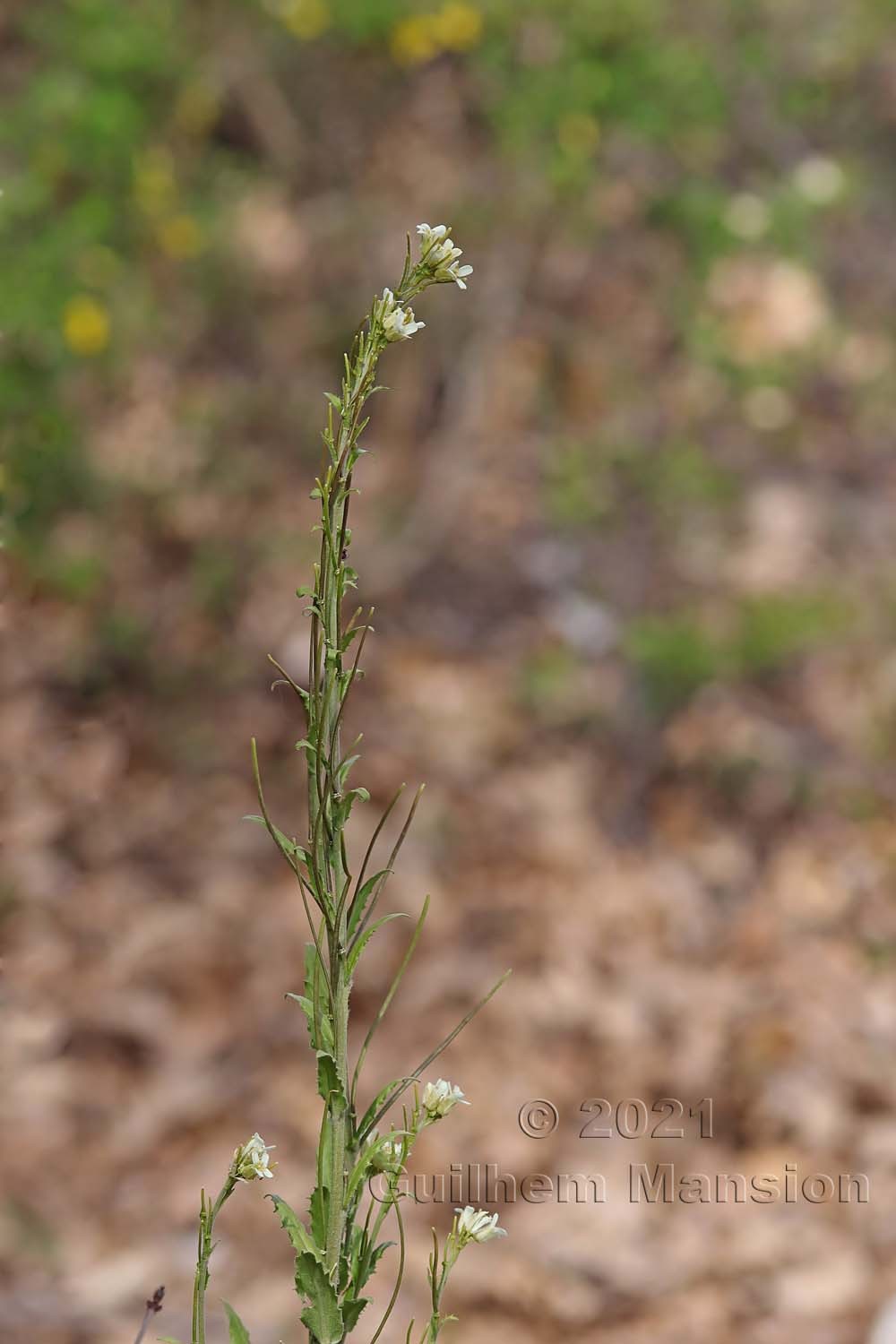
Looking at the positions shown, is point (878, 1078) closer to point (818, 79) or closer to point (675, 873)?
point (675, 873)

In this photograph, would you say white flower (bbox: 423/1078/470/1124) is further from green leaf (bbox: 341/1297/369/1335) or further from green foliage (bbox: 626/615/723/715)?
green foliage (bbox: 626/615/723/715)

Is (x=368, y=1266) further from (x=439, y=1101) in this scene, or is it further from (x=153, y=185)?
(x=153, y=185)

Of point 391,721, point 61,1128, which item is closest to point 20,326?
point 391,721

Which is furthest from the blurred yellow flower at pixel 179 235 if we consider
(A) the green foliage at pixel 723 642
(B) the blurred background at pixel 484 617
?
(A) the green foliage at pixel 723 642

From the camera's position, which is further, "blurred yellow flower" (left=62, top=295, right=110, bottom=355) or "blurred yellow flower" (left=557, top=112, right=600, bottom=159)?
"blurred yellow flower" (left=557, top=112, right=600, bottom=159)

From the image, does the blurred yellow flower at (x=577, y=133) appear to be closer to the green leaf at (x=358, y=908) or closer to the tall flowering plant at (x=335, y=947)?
the tall flowering plant at (x=335, y=947)

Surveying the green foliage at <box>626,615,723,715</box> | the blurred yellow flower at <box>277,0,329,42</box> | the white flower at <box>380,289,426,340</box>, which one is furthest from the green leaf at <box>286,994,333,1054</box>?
the blurred yellow flower at <box>277,0,329,42</box>
